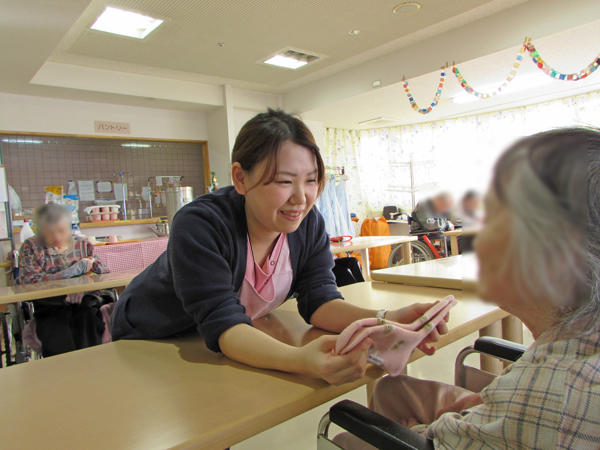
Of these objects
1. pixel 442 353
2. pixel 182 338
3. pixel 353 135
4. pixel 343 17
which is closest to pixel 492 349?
pixel 182 338

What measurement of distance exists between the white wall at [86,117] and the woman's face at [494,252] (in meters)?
5.52

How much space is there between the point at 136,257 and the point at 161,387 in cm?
297

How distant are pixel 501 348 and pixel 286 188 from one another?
2.08ft

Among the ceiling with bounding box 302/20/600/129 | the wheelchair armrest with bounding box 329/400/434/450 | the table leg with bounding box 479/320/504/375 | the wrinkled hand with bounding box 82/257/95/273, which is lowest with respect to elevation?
the table leg with bounding box 479/320/504/375

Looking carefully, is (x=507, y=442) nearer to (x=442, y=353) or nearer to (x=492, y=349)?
(x=492, y=349)

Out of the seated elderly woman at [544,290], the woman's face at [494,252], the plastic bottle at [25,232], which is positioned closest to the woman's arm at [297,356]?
the seated elderly woman at [544,290]

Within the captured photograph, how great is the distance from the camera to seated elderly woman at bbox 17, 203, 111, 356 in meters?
2.20

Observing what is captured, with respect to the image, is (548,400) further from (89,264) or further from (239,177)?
(89,264)

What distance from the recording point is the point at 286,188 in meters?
0.78

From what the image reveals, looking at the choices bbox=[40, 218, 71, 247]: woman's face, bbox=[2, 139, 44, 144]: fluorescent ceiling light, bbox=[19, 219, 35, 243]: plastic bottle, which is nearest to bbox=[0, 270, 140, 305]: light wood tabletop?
bbox=[40, 218, 71, 247]: woman's face

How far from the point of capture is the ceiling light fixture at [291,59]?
4598 mm

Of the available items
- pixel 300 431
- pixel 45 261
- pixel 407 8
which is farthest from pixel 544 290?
pixel 407 8

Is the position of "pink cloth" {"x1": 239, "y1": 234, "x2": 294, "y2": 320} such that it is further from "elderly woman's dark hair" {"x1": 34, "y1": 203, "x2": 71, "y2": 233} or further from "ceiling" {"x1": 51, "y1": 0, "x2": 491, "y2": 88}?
"ceiling" {"x1": 51, "y1": 0, "x2": 491, "y2": 88}

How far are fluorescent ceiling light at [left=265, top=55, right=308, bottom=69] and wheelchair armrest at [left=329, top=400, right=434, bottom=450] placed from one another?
4.57 meters
